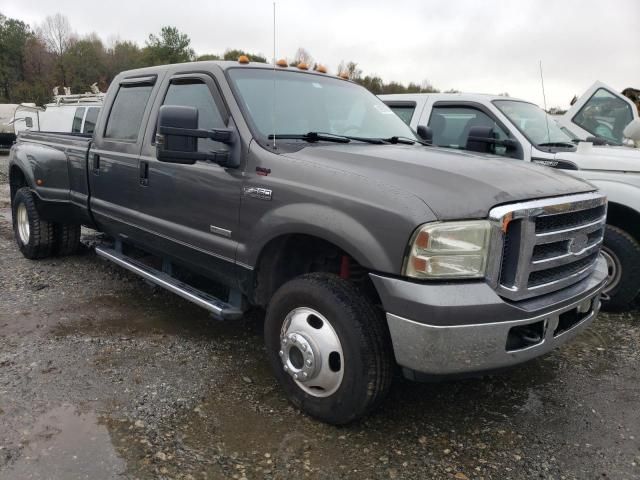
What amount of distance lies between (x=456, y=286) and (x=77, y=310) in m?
3.41

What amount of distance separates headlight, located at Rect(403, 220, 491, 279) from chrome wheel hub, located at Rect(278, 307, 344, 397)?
0.61 m

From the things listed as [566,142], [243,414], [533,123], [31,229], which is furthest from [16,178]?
[566,142]

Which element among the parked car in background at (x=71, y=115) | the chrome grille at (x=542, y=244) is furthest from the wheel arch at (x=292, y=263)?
the parked car in background at (x=71, y=115)

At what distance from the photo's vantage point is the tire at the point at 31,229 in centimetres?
574

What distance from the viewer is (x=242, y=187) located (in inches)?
128

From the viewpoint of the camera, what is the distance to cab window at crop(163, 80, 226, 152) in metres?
3.58

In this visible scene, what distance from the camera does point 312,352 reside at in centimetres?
282

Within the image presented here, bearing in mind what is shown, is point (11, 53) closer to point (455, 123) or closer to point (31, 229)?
point (31, 229)

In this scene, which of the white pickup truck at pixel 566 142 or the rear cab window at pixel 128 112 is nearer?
the rear cab window at pixel 128 112

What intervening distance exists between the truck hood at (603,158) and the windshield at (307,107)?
6.21 feet

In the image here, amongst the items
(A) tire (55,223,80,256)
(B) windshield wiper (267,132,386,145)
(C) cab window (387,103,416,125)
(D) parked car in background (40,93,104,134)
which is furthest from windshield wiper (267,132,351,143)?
(D) parked car in background (40,93,104,134)

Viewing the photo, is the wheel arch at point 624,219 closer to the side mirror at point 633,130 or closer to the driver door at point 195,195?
the side mirror at point 633,130

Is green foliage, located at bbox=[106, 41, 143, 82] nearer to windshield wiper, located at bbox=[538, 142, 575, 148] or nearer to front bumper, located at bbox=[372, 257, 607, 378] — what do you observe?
windshield wiper, located at bbox=[538, 142, 575, 148]

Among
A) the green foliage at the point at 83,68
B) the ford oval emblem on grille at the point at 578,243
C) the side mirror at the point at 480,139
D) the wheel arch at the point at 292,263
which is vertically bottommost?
the wheel arch at the point at 292,263
